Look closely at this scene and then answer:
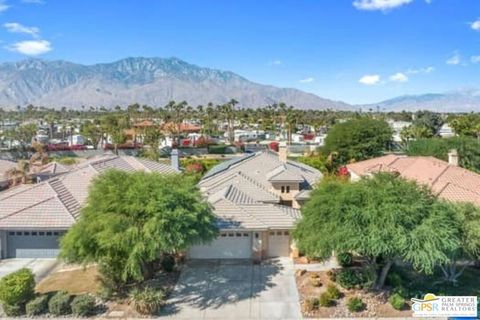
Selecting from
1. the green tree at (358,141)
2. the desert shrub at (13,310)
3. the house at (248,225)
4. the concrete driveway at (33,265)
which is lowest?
the desert shrub at (13,310)

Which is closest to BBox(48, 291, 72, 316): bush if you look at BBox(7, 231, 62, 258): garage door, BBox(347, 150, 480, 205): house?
BBox(7, 231, 62, 258): garage door

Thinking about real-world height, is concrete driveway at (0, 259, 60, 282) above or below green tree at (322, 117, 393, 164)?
below

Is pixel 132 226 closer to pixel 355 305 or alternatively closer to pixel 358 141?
pixel 355 305

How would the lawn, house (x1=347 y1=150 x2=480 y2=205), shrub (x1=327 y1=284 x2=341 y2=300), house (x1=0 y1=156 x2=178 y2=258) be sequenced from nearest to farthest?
1. shrub (x1=327 y1=284 x2=341 y2=300)
2. the lawn
3. house (x1=0 y1=156 x2=178 y2=258)
4. house (x1=347 y1=150 x2=480 y2=205)

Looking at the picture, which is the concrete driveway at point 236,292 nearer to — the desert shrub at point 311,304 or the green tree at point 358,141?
the desert shrub at point 311,304

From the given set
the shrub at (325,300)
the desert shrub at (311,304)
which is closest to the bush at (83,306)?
the desert shrub at (311,304)

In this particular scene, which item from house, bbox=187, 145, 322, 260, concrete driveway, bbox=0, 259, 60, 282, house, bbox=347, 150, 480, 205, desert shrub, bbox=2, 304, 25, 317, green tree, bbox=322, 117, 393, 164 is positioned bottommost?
desert shrub, bbox=2, 304, 25, 317

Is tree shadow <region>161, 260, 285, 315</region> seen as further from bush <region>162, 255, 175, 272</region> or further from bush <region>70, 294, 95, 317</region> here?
bush <region>70, 294, 95, 317</region>
